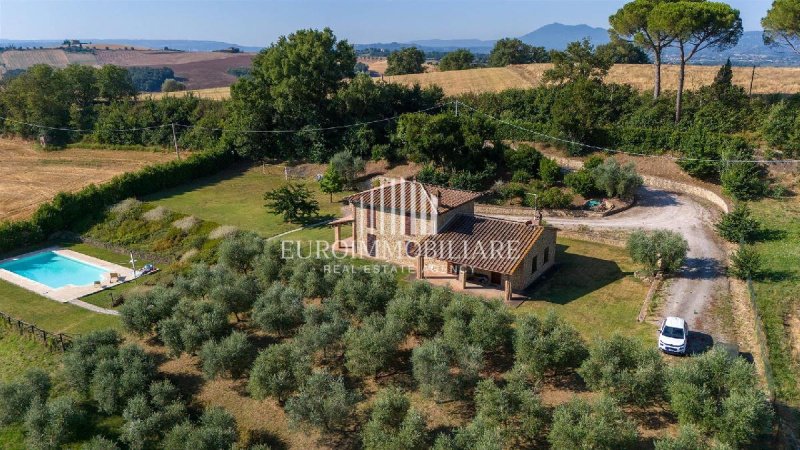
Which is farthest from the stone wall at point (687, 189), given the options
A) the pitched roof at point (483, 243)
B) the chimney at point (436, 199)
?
the chimney at point (436, 199)

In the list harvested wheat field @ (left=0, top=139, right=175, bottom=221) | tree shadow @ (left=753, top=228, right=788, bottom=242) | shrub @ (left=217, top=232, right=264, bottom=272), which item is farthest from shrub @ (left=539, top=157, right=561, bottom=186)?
harvested wheat field @ (left=0, top=139, right=175, bottom=221)

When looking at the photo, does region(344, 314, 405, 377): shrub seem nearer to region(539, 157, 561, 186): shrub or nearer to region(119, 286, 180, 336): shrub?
region(119, 286, 180, 336): shrub

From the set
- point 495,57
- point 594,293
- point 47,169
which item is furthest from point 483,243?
point 495,57

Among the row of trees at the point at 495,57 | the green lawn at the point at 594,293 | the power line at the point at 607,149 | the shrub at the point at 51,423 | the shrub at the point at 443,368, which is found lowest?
the shrub at the point at 51,423

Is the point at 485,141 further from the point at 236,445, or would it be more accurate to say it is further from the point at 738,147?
the point at 236,445

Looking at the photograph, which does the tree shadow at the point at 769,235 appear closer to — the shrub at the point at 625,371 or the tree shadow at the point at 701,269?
the tree shadow at the point at 701,269

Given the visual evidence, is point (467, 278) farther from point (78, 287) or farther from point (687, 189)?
point (78, 287)

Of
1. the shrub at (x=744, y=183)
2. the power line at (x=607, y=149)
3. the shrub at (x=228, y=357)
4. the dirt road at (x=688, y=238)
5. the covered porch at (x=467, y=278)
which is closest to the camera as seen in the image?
the shrub at (x=228, y=357)
